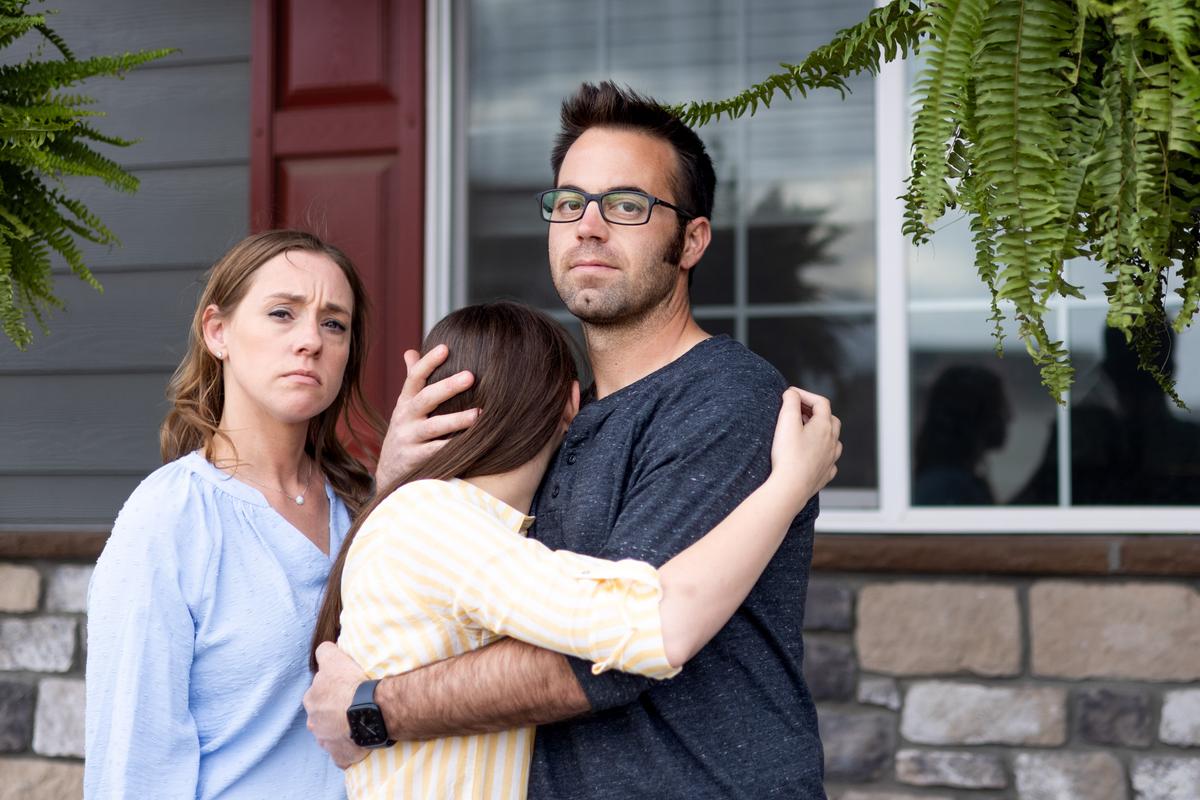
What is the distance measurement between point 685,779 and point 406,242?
223 cm

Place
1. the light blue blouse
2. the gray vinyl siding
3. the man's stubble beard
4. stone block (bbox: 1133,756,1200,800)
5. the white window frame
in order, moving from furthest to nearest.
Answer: the gray vinyl siding < the white window frame < stone block (bbox: 1133,756,1200,800) < the man's stubble beard < the light blue blouse

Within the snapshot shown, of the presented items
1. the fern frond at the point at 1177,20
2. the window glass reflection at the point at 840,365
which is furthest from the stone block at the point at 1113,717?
the fern frond at the point at 1177,20

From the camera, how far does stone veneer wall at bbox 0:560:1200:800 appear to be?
2846mm

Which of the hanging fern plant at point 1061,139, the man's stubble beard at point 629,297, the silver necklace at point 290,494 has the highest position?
the hanging fern plant at point 1061,139

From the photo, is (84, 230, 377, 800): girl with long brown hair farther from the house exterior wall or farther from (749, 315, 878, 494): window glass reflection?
(749, 315, 878, 494): window glass reflection

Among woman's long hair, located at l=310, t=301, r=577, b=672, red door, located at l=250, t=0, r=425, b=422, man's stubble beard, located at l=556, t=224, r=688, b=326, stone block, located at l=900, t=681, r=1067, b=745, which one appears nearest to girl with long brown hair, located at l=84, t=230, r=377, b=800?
woman's long hair, located at l=310, t=301, r=577, b=672

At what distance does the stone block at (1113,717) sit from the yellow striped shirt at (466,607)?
1.89 m

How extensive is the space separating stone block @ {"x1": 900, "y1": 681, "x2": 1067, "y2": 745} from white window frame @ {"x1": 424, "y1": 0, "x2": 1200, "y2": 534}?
408mm

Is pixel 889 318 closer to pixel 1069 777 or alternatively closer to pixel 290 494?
pixel 1069 777

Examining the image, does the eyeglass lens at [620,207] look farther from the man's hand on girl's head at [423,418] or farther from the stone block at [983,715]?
the stone block at [983,715]

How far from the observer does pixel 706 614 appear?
51.4 inches

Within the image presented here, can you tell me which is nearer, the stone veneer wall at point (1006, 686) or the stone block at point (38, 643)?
the stone veneer wall at point (1006, 686)

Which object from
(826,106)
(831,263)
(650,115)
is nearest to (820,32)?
(826,106)

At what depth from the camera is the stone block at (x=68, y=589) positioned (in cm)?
344
